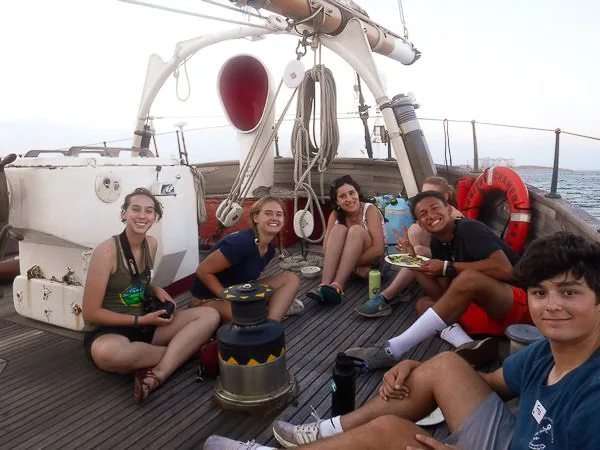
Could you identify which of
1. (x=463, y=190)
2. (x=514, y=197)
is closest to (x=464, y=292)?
(x=514, y=197)

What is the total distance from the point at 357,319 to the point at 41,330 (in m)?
2.18

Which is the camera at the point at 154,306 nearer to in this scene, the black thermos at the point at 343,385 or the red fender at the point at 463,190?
the black thermos at the point at 343,385

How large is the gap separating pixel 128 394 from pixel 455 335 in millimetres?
1771

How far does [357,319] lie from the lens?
3.27 m

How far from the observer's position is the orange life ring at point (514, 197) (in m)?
3.75

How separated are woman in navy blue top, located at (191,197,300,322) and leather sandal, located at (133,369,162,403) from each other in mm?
562

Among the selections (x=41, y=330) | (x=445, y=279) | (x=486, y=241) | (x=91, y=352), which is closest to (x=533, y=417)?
(x=486, y=241)

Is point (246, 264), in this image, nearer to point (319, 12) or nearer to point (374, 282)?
point (374, 282)

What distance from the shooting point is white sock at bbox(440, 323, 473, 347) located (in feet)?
8.53

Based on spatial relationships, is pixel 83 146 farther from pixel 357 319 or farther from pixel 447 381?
pixel 447 381

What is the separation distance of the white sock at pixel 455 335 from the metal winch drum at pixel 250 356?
100cm

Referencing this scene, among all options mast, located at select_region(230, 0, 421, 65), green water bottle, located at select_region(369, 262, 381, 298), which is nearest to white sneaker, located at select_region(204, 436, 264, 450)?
green water bottle, located at select_region(369, 262, 381, 298)

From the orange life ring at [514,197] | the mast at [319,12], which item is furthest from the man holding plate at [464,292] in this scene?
the mast at [319,12]

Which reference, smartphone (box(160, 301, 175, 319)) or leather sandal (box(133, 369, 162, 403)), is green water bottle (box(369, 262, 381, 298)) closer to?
smartphone (box(160, 301, 175, 319))
